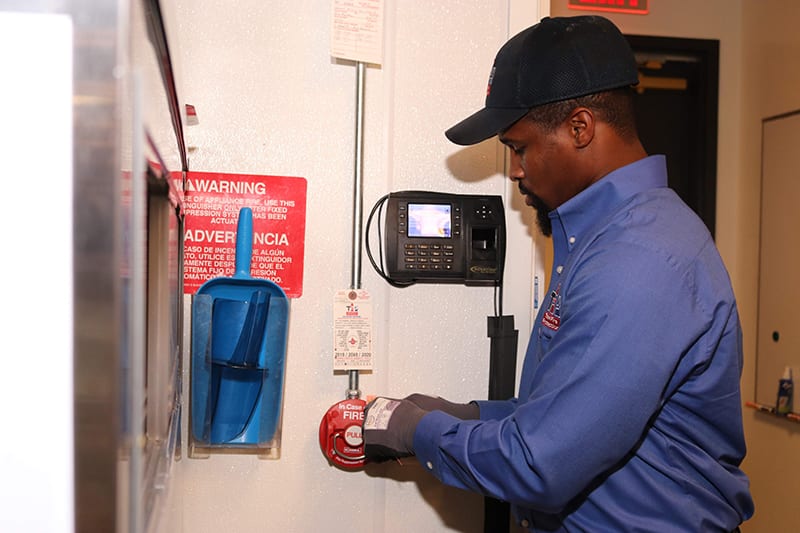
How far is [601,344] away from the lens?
3.76ft

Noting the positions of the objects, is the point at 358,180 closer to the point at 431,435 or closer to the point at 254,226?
the point at 254,226

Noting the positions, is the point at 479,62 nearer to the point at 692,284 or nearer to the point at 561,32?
the point at 561,32

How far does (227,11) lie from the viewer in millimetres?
1604

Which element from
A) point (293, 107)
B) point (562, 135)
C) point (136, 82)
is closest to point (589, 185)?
point (562, 135)

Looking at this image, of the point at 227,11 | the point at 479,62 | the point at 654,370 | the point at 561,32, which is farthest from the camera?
the point at 479,62

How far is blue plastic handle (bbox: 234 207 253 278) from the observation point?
5.06 ft

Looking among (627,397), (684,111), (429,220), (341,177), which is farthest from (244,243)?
(684,111)

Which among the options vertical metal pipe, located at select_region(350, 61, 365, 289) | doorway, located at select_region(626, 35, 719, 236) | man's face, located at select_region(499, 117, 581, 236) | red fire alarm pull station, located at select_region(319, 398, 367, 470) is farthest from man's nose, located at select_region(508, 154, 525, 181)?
doorway, located at select_region(626, 35, 719, 236)

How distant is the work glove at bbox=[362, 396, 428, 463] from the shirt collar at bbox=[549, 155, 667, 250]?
1.49 ft

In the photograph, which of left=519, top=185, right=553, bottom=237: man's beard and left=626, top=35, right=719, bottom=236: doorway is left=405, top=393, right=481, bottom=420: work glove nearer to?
left=519, top=185, right=553, bottom=237: man's beard

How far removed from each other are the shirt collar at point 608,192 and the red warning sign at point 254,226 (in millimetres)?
568

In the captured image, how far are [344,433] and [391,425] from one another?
151 millimetres

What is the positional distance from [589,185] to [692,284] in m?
0.29

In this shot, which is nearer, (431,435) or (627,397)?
(627,397)
